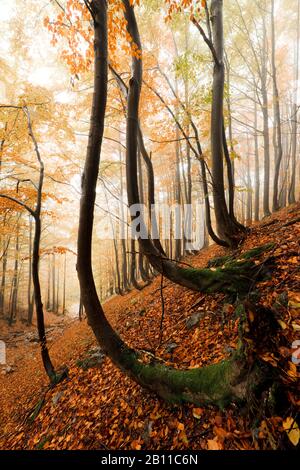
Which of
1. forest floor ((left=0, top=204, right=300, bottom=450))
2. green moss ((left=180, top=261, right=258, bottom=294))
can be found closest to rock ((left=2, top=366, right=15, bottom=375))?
forest floor ((left=0, top=204, right=300, bottom=450))

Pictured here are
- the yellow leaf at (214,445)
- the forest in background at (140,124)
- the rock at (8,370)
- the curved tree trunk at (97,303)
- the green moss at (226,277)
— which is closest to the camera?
the yellow leaf at (214,445)

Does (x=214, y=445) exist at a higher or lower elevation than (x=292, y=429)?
lower

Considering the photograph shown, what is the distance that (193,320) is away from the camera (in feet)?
14.0

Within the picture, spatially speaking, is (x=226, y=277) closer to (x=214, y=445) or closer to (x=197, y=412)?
(x=197, y=412)

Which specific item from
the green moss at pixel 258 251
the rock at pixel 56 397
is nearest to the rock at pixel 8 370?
the rock at pixel 56 397

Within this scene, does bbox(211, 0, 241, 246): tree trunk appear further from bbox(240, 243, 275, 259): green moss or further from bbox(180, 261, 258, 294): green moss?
bbox(180, 261, 258, 294): green moss

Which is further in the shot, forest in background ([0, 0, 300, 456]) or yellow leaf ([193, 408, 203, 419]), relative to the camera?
forest in background ([0, 0, 300, 456])

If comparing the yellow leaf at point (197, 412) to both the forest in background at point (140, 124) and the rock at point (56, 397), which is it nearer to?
the forest in background at point (140, 124)

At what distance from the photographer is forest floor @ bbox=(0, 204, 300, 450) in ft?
6.63

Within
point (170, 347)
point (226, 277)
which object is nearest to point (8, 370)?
point (170, 347)

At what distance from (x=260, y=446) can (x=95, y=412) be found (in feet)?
9.06

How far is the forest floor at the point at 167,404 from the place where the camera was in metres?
2.02

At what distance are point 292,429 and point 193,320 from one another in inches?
104

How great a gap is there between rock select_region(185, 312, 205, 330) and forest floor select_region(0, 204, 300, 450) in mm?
24
